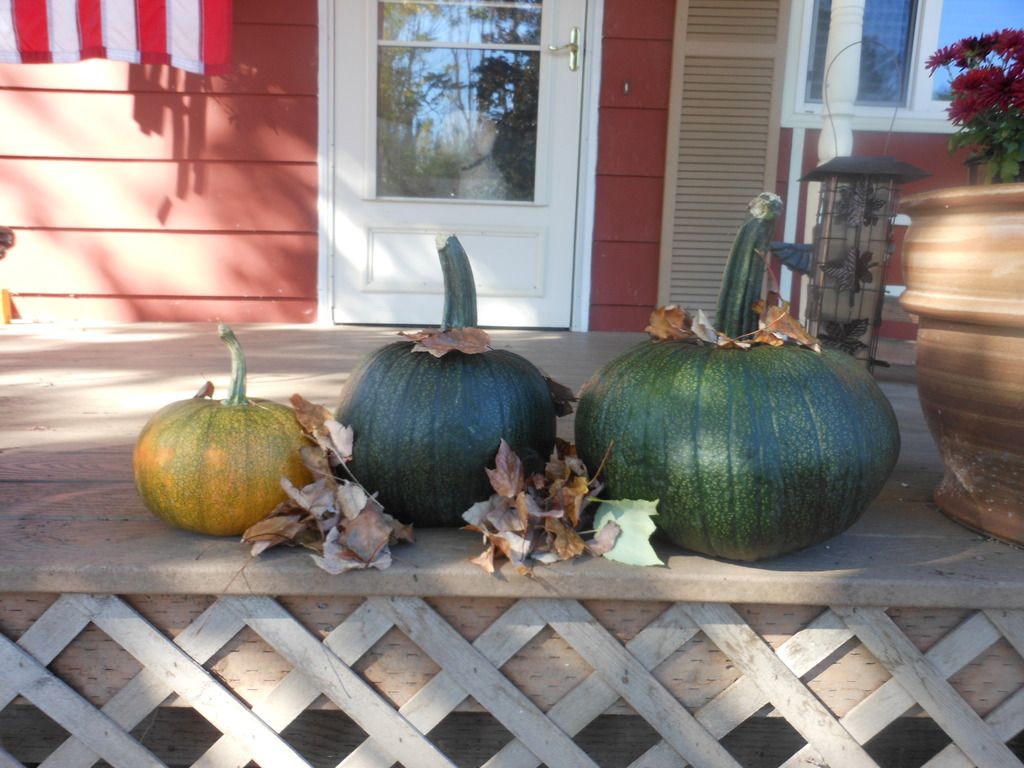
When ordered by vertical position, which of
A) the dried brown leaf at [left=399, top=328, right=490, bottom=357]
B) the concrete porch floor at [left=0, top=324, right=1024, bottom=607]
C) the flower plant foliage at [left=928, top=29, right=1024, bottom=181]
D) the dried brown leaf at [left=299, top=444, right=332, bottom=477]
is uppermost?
the flower plant foliage at [left=928, top=29, right=1024, bottom=181]

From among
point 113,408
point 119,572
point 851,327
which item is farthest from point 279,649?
point 851,327

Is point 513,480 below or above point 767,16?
below

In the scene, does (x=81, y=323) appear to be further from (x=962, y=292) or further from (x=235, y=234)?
(x=962, y=292)

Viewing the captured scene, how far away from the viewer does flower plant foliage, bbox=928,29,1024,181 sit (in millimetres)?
1176

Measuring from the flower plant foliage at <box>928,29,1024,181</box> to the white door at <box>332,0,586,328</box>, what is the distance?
276 cm

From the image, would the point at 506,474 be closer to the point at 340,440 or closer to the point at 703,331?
the point at 340,440

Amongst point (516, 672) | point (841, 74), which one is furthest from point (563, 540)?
point (841, 74)

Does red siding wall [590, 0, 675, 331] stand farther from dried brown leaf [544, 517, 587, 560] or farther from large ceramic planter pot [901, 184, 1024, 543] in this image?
dried brown leaf [544, 517, 587, 560]

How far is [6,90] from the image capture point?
3.81m

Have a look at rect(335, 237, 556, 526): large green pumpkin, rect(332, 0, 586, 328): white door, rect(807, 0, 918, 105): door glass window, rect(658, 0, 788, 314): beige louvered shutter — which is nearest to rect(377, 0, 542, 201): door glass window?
rect(332, 0, 586, 328): white door

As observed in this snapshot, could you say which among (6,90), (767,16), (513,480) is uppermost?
(767,16)

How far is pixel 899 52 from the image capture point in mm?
3975

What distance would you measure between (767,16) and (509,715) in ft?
12.0

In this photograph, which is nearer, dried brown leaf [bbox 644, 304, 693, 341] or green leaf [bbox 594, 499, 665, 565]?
green leaf [bbox 594, 499, 665, 565]
